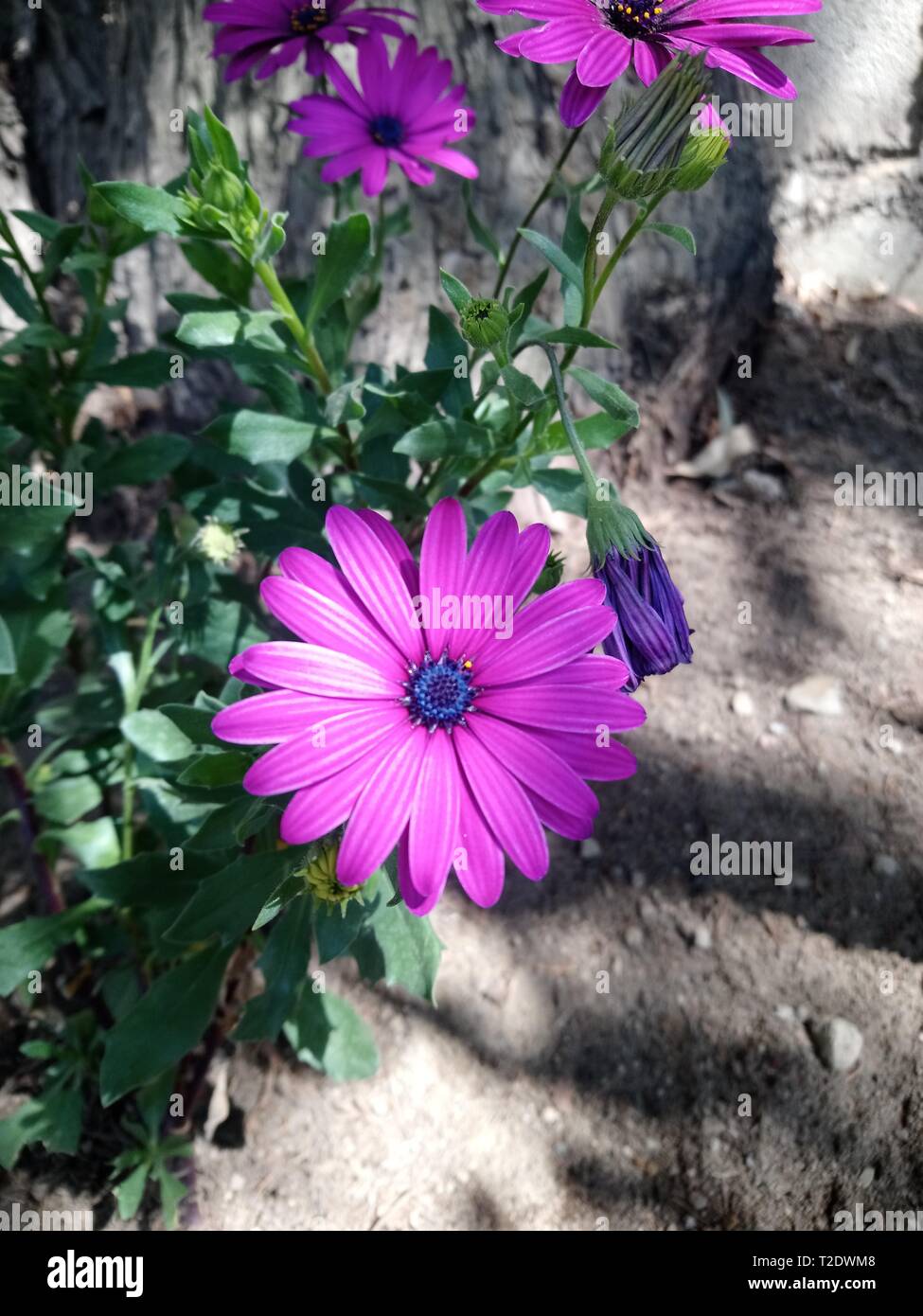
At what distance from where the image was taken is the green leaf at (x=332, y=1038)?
1.65 m

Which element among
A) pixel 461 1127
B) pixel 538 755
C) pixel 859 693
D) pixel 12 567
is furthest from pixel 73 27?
pixel 461 1127

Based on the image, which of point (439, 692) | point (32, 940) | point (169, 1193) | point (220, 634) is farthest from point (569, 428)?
point (169, 1193)

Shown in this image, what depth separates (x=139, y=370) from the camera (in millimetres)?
1697

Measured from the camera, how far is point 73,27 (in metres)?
2.12

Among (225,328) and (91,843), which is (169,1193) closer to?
(91,843)

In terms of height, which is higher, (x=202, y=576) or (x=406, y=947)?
(x=202, y=576)

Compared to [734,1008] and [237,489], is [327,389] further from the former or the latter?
[734,1008]

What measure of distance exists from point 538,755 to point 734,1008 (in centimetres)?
106

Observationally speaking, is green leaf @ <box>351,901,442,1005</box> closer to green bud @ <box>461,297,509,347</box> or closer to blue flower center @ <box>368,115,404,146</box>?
green bud @ <box>461,297,509,347</box>

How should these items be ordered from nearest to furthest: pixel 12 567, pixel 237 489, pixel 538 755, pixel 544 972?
pixel 538 755
pixel 237 489
pixel 12 567
pixel 544 972

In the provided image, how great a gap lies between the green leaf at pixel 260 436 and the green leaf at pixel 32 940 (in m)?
0.89

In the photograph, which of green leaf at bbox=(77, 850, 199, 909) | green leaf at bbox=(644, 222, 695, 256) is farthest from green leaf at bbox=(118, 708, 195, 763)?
green leaf at bbox=(644, 222, 695, 256)

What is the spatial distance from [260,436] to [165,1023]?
95 cm

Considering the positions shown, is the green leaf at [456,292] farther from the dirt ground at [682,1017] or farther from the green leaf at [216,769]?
the dirt ground at [682,1017]
